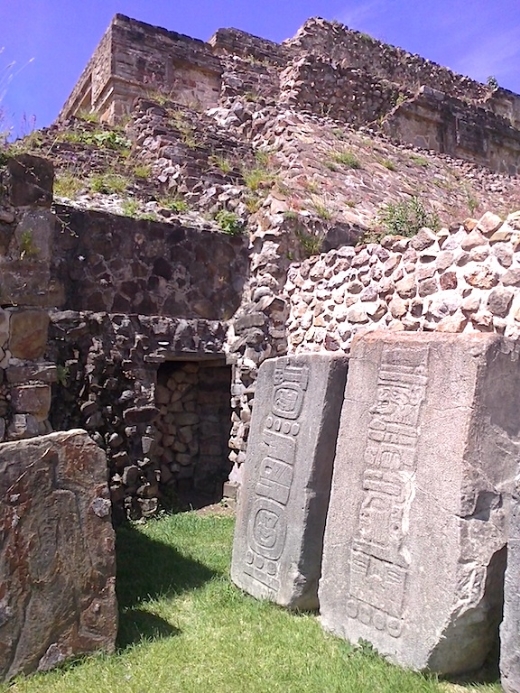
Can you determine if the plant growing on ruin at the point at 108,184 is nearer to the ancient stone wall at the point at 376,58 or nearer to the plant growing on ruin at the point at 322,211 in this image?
the plant growing on ruin at the point at 322,211

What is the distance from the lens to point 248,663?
350 cm

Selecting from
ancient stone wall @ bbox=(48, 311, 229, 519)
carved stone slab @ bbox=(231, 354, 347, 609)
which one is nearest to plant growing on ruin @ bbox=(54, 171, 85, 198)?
ancient stone wall @ bbox=(48, 311, 229, 519)

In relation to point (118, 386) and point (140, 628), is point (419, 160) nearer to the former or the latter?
point (118, 386)

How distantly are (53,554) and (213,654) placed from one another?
99 cm

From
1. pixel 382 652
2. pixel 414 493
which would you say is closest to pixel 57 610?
pixel 382 652

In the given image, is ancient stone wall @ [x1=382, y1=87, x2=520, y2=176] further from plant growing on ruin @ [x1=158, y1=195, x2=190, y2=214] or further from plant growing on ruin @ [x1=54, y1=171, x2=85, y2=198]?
plant growing on ruin @ [x1=54, y1=171, x2=85, y2=198]

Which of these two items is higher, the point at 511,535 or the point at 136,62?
the point at 136,62

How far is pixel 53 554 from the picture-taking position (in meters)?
3.53

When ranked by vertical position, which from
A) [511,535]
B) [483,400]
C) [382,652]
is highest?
[483,400]

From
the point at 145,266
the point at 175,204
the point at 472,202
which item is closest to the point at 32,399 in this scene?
the point at 145,266

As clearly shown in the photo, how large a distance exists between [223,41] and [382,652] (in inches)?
544

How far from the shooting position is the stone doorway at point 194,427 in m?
7.99

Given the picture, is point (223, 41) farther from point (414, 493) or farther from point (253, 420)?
point (414, 493)

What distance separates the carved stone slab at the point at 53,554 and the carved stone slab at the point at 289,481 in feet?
Result: 3.63
